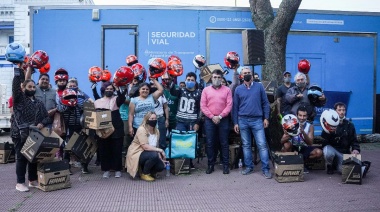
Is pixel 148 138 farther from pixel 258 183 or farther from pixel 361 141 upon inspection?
pixel 361 141

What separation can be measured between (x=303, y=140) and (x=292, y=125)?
2.26ft

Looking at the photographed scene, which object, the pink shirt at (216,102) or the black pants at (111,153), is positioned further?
the pink shirt at (216,102)

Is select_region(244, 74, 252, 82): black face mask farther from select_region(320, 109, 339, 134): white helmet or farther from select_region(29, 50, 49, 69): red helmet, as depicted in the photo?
select_region(29, 50, 49, 69): red helmet

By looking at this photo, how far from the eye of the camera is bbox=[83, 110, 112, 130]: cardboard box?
21.9ft

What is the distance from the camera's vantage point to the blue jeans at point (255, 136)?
23.8 ft

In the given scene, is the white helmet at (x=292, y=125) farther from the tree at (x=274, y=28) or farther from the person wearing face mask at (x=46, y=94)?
the person wearing face mask at (x=46, y=94)

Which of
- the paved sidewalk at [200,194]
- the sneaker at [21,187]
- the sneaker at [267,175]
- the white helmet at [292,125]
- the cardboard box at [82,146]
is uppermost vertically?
the white helmet at [292,125]

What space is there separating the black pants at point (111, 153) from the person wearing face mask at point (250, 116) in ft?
7.20

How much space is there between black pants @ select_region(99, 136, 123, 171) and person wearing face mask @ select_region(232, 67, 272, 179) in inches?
86.4

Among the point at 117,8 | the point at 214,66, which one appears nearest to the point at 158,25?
the point at 117,8

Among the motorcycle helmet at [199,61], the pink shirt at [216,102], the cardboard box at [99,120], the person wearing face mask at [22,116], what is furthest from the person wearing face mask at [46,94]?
the motorcycle helmet at [199,61]

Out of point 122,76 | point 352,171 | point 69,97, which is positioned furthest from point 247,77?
point 69,97

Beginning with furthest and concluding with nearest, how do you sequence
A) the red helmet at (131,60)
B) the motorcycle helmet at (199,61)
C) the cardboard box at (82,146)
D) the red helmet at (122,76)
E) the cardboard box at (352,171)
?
the motorcycle helmet at (199,61) < the red helmet at (131,60) < the cardboard box at (82,146) < the red helmet at (122,76) < the cardboard box at (352,171)

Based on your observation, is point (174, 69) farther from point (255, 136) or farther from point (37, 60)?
point (37, 60)
